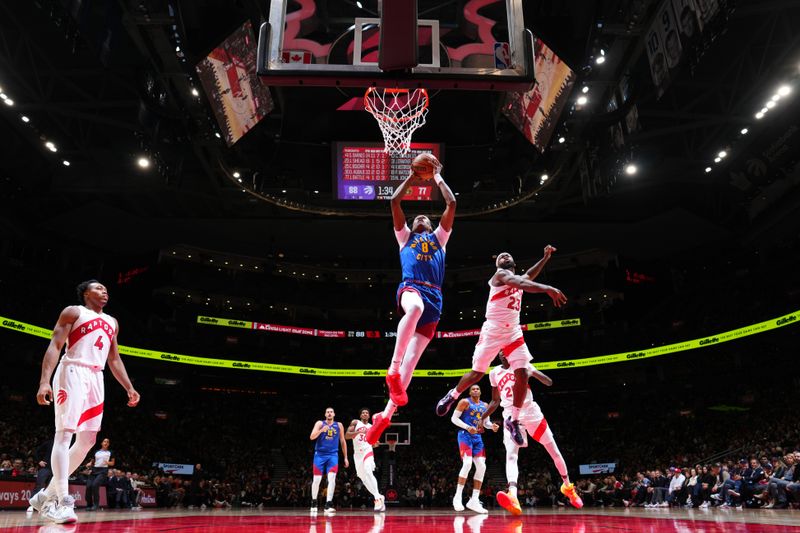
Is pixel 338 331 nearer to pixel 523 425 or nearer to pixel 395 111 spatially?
pixel 395 111

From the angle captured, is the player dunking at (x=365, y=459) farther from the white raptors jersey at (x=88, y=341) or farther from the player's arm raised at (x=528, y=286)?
the white raptors jersey at (x=88, y=341)

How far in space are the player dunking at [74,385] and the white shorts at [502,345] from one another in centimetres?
396

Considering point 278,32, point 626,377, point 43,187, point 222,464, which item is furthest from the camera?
point 626,377

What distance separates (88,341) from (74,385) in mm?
452

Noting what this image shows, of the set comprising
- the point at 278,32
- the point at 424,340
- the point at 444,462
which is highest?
the point at 278,32

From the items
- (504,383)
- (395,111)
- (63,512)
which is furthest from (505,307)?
(395,111)

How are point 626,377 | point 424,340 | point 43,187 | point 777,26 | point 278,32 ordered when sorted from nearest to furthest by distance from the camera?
point 424,340 < point 278,32 < point 777,26 < point 43,187 < point 626,377

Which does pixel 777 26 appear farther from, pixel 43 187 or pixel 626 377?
pixel 43 187

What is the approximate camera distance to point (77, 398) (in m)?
5.95

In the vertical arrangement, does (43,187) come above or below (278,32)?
above

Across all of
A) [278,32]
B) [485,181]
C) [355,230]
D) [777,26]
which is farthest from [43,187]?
[777,26]

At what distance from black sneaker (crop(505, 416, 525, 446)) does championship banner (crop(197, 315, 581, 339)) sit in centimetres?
2538

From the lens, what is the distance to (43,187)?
26562 mm

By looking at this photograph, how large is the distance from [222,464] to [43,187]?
51.3ft
